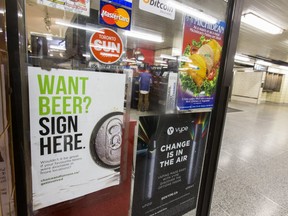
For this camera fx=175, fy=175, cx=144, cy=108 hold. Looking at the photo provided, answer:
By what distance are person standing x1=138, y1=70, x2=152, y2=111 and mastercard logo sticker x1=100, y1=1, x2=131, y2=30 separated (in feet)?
1.00

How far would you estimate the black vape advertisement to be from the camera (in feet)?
3.76

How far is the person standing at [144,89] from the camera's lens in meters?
1.08

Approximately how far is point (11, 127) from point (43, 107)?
0.14 meters

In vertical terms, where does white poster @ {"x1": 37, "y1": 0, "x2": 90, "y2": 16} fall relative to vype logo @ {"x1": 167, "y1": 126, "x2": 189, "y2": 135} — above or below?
above

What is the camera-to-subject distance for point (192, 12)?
Result: 3.55 ft

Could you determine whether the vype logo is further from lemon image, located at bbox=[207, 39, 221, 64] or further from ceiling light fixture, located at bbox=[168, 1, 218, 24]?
ceiling light fixture, located at bbox=[168, 1, 218, 24]

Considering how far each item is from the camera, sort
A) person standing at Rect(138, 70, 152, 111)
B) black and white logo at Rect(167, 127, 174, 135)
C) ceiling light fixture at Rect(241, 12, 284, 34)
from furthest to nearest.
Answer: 1. ceiling light fixture at Rect(241, 12, 284, 34)
2. black and white logo at Rect(167, 127, 174, 135)
3. person standing at Rect(138, 70, 152, 111)

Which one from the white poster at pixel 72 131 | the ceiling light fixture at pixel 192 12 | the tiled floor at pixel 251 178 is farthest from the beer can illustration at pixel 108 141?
the tiled floor at pixel 251 178

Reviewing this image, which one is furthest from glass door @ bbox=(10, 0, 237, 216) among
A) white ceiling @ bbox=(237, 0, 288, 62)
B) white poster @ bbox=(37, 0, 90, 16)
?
white ceiling @ bbox=(237, 0, 288, 62)

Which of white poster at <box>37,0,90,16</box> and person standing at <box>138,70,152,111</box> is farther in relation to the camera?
person standing at <box>138,70,152,111</box>

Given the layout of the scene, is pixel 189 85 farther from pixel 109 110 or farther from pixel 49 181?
pixel 49 181

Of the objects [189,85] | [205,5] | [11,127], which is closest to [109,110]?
[11,127]

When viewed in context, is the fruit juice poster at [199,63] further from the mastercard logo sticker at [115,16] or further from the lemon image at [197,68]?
the mastercard logo sticker at [115,16]

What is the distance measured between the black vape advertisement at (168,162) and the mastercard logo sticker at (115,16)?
0.54 meters
